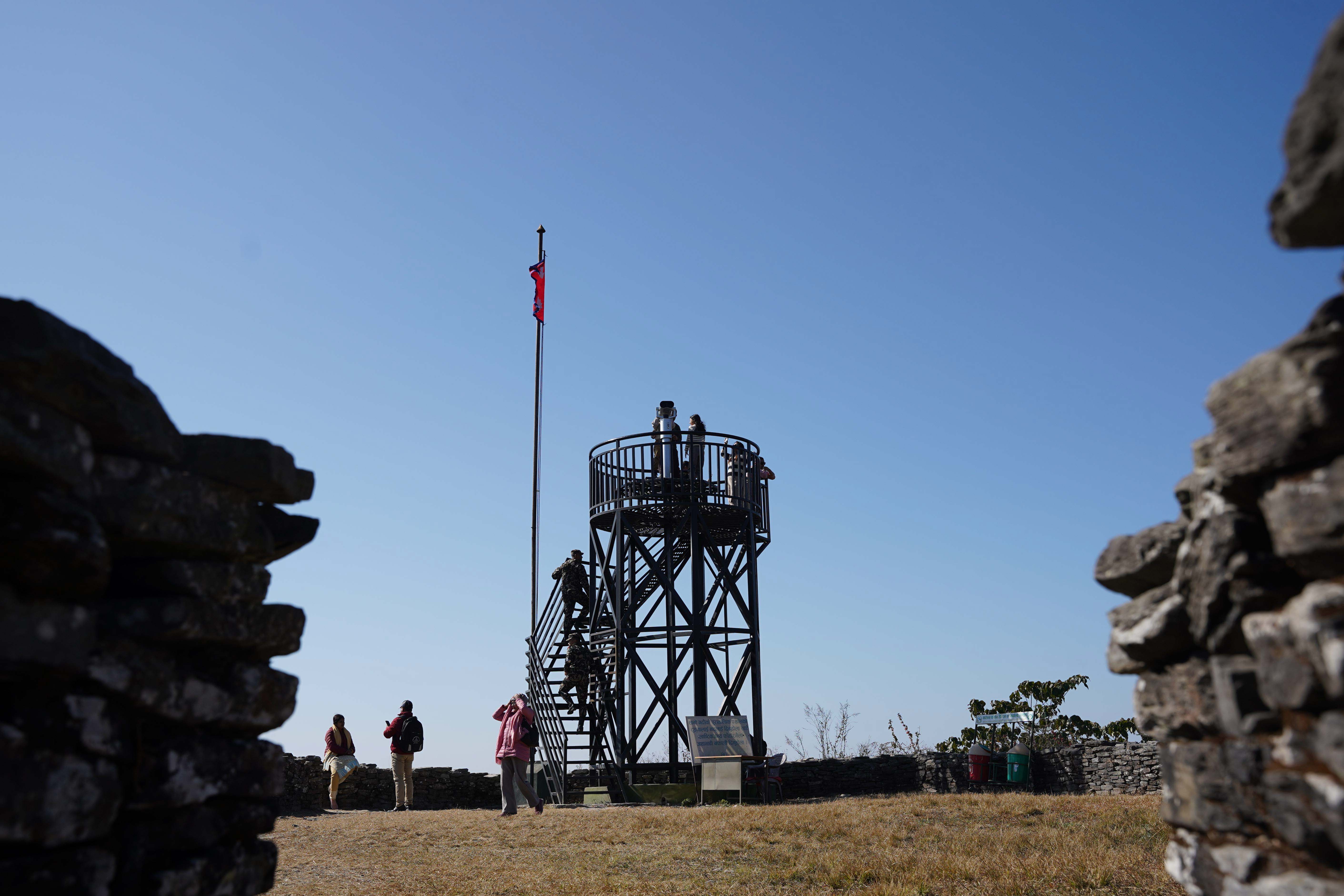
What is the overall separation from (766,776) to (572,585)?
478cm

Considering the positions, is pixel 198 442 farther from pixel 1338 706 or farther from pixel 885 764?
pixel 885 764

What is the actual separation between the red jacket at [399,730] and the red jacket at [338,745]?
1.24m

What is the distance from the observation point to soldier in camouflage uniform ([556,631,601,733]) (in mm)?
18359

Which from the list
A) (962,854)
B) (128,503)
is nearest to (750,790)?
(962,854)

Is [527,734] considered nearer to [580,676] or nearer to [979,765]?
[580,676]

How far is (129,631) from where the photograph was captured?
4145mm

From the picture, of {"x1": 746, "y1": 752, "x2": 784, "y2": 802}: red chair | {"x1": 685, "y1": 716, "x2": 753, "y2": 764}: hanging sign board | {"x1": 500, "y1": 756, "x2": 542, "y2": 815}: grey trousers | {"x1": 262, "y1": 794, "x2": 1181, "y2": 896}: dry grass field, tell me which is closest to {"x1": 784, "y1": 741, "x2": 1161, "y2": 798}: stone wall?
{"x1": 746, "y1": 752, "x2": 784, "y2": 802}: red chair

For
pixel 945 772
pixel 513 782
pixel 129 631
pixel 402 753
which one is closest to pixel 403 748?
pixel 402 753

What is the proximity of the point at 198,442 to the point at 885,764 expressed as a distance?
17.9 meters

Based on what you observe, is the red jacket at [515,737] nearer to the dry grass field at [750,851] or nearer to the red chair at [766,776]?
the dry grass field at [750,851]

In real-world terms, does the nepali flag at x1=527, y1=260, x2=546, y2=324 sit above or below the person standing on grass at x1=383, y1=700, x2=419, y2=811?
above

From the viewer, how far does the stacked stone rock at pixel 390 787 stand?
1862 centimetres

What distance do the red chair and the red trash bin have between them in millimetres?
3541

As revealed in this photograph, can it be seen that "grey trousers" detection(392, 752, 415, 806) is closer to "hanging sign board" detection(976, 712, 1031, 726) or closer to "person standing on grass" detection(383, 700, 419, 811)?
"person standing on grass" detection(383, 700, 419, 811)
